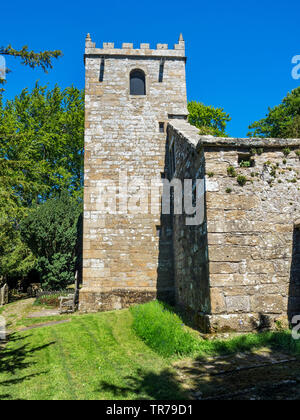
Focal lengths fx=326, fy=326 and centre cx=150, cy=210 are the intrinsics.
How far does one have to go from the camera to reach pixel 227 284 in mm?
6160

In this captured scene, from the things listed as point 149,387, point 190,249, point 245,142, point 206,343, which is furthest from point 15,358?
point 245,142

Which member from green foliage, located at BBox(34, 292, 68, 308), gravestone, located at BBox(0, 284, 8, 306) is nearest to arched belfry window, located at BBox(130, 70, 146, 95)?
green foliage, located at BBox(34, 292, 68, 308)

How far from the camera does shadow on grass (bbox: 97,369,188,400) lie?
3973 millimetres

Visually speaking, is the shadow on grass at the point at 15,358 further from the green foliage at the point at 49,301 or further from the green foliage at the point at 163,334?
the green foliage at the point at 49,301

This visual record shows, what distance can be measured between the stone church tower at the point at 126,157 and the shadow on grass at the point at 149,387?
22.6 feet

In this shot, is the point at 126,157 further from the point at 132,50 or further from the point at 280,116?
the point at 280,116

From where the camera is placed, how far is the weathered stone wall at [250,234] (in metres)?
6.10

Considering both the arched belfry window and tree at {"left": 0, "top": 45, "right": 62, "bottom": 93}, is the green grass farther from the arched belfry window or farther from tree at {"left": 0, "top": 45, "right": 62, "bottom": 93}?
the arched belfry window

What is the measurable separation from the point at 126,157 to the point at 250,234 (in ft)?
24.2

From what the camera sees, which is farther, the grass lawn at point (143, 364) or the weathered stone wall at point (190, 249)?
the weathered stone wall at point (190, 249)

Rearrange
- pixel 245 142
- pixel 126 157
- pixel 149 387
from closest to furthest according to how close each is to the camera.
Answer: pixel 149 387 < pixel 245 142 < pixel 126 157

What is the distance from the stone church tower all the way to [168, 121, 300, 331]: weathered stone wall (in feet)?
16.3

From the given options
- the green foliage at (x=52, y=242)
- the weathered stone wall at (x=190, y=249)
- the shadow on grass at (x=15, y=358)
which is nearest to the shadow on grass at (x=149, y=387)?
the shadow on grass at (x=15, y=358)

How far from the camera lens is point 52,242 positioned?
15.0 m
